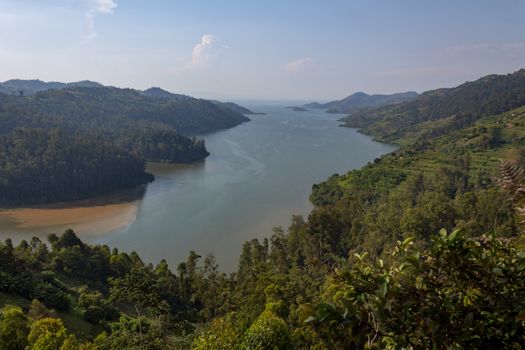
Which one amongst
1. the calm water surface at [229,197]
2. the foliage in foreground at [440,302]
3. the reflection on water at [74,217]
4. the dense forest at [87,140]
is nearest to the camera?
the foliage in foreground at [440,302]

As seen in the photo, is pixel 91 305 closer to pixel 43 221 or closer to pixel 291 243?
pixel 291 243

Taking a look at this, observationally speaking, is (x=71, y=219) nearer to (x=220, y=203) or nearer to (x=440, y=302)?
(x=220, y=203)

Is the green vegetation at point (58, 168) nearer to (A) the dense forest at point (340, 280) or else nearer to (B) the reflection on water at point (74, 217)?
(B) the reflection on water at point (74, 217)

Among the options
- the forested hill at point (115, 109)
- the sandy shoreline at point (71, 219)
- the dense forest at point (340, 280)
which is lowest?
the sandy shoreline at point (71, 219)

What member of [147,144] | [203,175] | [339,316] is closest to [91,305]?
[339,316]

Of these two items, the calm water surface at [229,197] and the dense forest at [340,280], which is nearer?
the dense forest at [340,280]

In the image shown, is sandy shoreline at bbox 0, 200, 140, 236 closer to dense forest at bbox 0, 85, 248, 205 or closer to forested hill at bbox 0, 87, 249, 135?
dense forest at bbox 0, 85, 248, 205

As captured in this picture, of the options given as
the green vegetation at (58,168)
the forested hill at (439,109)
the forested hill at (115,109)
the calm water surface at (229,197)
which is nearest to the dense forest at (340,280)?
the calm water surface at (229,197)
